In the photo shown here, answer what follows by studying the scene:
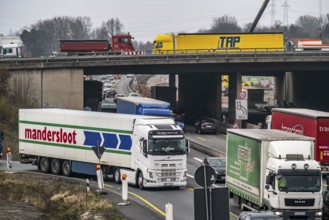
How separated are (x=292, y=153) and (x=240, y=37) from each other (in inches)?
2760

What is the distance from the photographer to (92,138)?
46469mm

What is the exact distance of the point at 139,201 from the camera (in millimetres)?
38438

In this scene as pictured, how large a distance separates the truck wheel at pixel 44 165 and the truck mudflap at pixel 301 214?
22.2m

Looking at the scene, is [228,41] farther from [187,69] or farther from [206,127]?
[206,127]

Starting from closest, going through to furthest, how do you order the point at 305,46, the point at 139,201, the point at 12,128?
1. the point at 139,201
2. the point at 12,128
3. the point at 305,46

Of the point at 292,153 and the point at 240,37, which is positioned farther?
the point at 240,37

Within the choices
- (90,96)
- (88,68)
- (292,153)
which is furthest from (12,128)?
(292,153)

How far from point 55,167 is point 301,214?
71.4 feet

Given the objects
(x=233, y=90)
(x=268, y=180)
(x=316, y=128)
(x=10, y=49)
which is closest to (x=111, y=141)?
(x=316, y=128)

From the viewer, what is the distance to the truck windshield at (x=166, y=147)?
41.8 meters

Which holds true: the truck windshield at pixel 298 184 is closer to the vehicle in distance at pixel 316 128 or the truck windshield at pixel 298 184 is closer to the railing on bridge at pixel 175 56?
the vehicle in distance at pixel 316 128

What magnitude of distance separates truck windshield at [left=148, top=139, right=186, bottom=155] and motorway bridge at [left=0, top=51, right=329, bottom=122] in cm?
4493

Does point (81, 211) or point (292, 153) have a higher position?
point (292, 153)

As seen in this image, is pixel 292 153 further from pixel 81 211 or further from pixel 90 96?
pixel 90 96
